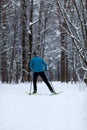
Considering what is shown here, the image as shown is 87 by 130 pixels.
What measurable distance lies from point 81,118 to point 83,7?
8.68ft

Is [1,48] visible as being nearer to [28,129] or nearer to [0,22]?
[0,22]

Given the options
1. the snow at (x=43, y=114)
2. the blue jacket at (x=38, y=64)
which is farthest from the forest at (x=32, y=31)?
the blue jacket at (x=38, y=64)

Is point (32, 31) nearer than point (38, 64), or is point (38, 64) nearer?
point (38, 64)

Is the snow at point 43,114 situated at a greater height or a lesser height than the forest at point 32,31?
lesser

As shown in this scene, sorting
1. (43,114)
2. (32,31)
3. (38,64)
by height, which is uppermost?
(32,31)

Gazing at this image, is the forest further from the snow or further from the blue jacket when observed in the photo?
the blue jacket

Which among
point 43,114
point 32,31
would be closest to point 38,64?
point 43,114

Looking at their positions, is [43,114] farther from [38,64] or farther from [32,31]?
[32,31]

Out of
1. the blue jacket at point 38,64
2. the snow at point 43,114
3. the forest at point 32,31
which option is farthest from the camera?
the blue jacket at point 38,64

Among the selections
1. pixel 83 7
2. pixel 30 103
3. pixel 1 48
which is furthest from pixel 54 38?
pixel 83 7

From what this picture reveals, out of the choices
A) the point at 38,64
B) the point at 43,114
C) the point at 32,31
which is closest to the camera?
the point at 43,114

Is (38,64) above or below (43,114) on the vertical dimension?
above

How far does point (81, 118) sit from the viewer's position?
368 inches

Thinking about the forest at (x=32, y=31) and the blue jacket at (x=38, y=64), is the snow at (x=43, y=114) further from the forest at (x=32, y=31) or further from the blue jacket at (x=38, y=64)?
the blue jacket at (x=38, y=64)
